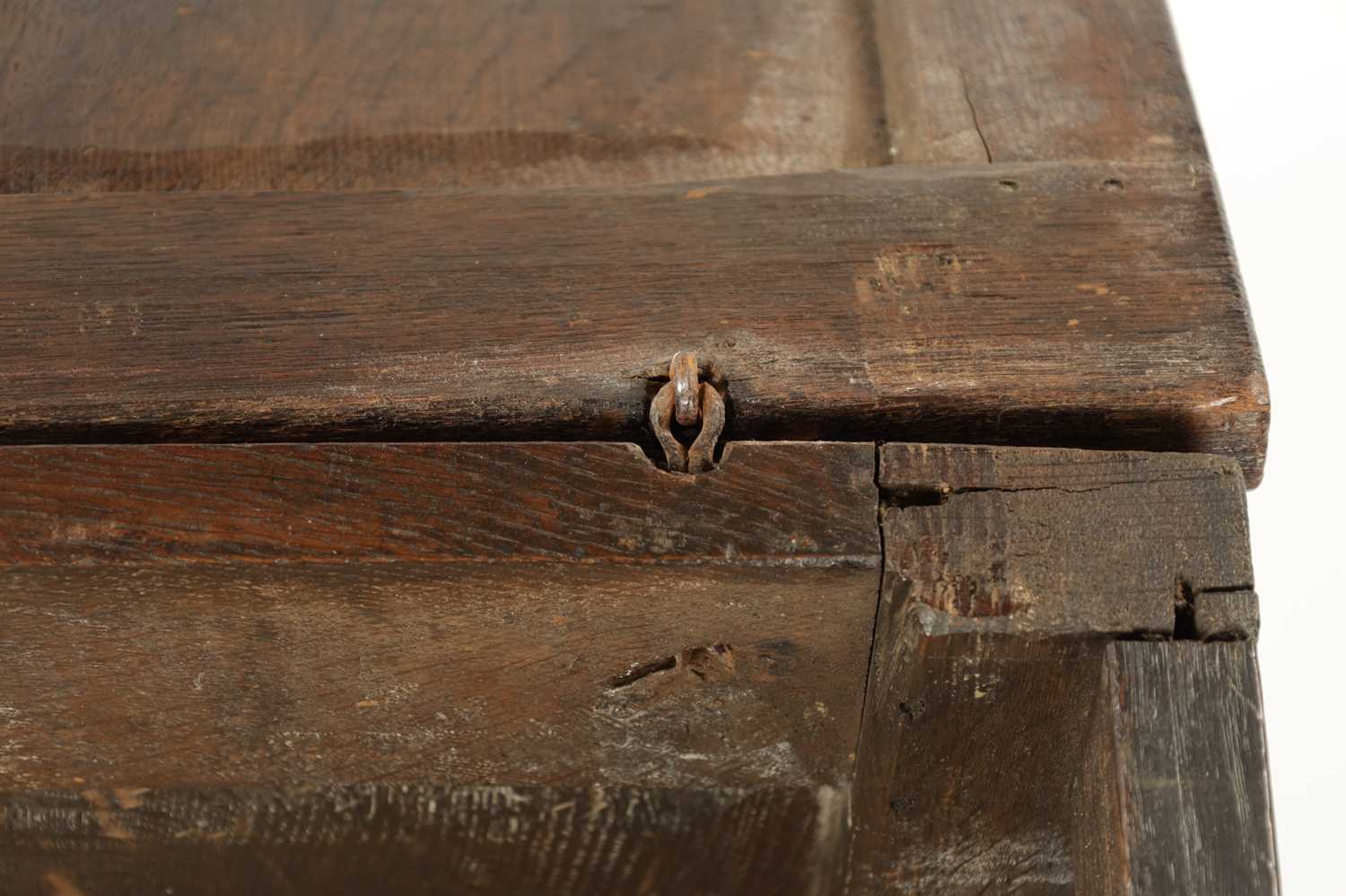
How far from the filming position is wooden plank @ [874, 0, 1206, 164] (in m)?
0.92

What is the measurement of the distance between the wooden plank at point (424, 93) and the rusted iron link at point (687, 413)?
0.27m

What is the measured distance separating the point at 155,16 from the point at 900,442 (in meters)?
0.75

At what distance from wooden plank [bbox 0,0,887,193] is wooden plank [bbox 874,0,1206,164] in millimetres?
38

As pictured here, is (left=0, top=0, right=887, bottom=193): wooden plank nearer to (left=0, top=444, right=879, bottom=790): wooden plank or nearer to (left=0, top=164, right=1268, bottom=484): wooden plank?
(left=0, top=164, right=1268, bottom=484): wooden plank

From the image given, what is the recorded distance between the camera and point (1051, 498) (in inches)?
27.8

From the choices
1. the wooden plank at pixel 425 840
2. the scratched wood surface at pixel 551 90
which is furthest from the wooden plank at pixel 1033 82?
the wooden plank at pixel 425 840

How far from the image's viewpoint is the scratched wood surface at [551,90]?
3.17 feet

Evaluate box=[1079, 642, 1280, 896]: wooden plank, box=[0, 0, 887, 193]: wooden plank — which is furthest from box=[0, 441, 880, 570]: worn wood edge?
box=[0, 0, 887, 193]: wooden plank

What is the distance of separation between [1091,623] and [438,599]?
363 mm

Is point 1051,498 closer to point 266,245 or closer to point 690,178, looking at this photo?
point 690,178

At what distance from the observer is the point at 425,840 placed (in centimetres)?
88

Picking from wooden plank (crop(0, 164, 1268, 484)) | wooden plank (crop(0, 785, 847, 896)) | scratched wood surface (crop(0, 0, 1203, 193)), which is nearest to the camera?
wooden plank (crop(0, 164, 1268, 484))

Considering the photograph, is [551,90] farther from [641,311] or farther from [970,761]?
[970,761]

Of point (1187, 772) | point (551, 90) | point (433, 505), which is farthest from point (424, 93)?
point (1187, 772)
